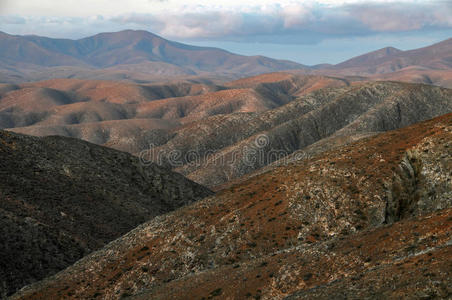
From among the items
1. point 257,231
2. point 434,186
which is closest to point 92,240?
point 257,231

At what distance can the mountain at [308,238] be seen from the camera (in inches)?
1191

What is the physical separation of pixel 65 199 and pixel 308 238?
45479 millimetres

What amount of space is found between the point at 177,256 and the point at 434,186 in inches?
1235

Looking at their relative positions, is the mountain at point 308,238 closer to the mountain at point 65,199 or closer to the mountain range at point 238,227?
the mountain range at point 238,227

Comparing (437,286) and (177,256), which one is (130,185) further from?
(437,286)

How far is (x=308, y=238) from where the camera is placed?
4528 cm

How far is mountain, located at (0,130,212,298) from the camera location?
5430 cm

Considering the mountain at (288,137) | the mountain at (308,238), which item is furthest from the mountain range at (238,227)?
the mountain at (288,137)

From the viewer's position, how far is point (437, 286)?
22516mm

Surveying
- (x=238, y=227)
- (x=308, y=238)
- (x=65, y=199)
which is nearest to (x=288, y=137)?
(x=65, y=199)

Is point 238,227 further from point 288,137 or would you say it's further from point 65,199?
point 288,137

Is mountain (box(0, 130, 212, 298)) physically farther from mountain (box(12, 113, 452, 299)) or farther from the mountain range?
mountain (box(12, 113, 452, 299))

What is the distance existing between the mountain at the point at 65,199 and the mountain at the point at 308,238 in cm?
899

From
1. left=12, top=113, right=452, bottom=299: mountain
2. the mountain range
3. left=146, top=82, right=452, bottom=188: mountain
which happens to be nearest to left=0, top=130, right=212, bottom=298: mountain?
the mountain range
